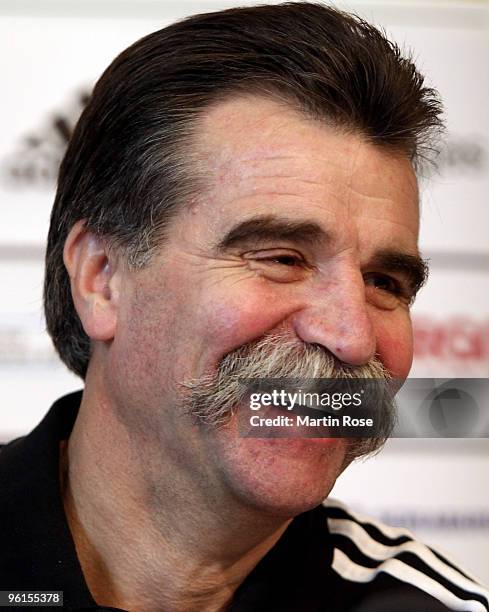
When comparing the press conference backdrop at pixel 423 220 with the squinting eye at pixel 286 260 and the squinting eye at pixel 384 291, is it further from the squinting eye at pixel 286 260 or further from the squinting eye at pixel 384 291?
the squinting eye at pixel 286 260

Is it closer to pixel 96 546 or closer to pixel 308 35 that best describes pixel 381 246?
pixel 308 35

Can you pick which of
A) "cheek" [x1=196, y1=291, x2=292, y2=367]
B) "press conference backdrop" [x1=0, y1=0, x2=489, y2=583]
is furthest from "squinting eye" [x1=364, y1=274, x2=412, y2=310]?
"press conference backdrop" [x1=0, y1=0, x2=489, y2=583]

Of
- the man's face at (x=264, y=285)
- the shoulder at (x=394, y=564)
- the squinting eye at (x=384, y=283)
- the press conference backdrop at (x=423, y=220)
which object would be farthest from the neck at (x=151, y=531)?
the press conference backdrop at (x=423, y=220)

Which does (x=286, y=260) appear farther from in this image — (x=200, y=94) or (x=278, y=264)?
(x=200, y=94)

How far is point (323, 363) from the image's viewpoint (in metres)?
0.87

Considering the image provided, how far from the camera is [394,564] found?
3.63ft

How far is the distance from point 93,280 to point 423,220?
2.20 feet

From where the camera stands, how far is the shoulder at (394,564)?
1083mm

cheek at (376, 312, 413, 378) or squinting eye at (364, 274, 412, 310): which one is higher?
squinting eye at (364, 274, 412, 310)

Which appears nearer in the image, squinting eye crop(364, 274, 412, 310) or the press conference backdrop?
squinting eye crop(364, 274, 412, 310)

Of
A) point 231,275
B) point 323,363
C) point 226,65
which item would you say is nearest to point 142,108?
point 226,65

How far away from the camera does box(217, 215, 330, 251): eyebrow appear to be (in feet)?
3.01

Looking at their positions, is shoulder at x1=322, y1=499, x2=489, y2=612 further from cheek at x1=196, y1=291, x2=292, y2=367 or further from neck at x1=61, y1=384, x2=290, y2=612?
cheek at x1=196, y1=291, x2=292, y2=367

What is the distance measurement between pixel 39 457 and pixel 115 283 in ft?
0.66
